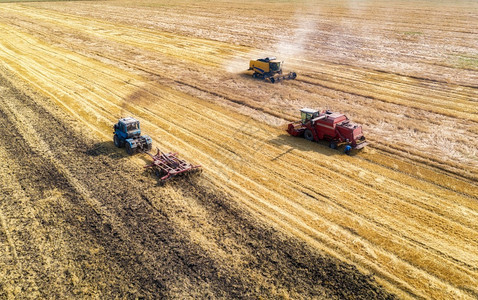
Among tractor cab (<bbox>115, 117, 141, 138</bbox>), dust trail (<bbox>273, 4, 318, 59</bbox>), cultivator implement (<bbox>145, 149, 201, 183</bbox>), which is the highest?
dust trail (<bbox>273, 4, 318, 59</bbox>)

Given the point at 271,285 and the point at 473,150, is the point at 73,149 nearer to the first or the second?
the point at 271,285

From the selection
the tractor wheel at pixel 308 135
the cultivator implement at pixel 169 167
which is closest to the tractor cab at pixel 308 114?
the tractor wheel at pixel 308 135

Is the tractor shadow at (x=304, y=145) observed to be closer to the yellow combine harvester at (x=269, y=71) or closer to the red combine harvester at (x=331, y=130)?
the red combine harvester at (x=331, y=130)

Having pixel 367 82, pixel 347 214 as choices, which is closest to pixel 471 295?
pixel 347 214

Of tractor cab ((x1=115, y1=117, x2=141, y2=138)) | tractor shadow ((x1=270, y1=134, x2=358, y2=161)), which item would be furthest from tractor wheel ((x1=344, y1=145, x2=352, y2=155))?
tractor cab ((x1=115, y1=117, x2=141, y2=138))

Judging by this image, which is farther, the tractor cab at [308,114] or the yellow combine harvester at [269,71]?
the yellow combine harvester at [269,71]

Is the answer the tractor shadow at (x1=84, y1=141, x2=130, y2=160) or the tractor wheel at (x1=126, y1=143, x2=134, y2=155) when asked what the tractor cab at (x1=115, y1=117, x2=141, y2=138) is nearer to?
the tractor wheel at (x1=126, y1=143, x2=134, y2=155)

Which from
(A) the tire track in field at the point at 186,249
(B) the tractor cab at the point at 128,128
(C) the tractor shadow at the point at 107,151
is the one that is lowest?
(A) the tire track in field at the point at 186,249

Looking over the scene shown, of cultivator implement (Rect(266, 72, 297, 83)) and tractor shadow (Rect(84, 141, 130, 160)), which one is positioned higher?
cultivator implement (Rect(266, 72, 297, 83))
